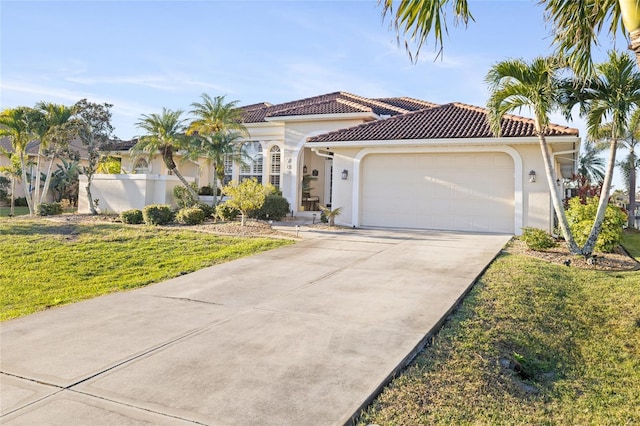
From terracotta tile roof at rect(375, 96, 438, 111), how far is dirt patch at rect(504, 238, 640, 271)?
16.2m

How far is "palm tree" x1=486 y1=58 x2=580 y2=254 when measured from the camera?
1032 cm

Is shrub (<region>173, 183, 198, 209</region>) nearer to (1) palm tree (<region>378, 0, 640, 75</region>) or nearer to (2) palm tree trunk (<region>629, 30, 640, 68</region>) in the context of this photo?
(1) palm tree (<region>378, 0, 640, 75</region>)

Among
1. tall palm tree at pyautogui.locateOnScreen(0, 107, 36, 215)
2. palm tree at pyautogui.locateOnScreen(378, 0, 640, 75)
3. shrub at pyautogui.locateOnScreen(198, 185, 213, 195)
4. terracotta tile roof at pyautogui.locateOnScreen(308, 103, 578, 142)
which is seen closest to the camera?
palm tree at pyautogui.locateOnScreen(378, 0, 640, 75)

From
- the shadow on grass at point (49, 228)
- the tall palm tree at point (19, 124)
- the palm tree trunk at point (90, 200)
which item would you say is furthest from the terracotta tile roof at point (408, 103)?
the tall palm tree at point (19, 124)

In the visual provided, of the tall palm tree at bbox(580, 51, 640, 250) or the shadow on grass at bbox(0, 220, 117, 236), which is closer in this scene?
the tall palm tree at bbox(580, 51, 640, 250)

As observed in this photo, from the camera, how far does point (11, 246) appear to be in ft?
38.9

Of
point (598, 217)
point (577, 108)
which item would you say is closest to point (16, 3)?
point (577, 108)

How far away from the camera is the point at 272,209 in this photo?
60.6 feet

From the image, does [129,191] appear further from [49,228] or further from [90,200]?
[49,228]

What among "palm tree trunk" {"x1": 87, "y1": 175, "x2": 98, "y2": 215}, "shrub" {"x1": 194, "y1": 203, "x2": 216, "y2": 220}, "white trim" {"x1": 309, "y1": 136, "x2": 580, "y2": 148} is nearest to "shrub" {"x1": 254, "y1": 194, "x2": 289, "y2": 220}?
"shrub" {"x1": 194, "y1": 203, "x2": 216, "y2": 220}

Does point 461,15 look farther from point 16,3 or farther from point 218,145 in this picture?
point 218,145

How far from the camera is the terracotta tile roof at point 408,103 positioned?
26609 millimetres

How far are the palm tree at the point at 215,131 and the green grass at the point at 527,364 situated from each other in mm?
14354

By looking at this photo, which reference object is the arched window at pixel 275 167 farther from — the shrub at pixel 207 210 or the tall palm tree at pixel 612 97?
the tall palm tree at pixel 612 97
